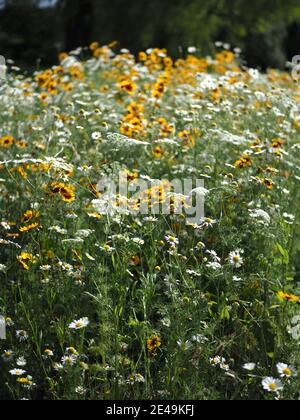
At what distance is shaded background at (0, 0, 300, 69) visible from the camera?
1427 centimetres

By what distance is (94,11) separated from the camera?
1458cm

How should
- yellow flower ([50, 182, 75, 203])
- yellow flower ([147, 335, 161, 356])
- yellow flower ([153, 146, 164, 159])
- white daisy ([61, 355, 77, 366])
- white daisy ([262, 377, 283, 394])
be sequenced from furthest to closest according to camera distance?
yellow flower ([153, 146, 164, 159])
yellow flower ([50, 182, 75, 203])
yellow flower ([147, 335, 161, 356])
white daisy ([61, 355, 77, 366])
white daisy ([262, 377, 283, 394])

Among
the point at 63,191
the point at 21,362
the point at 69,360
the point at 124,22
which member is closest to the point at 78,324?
the point at 69,360

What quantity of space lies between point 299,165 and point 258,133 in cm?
53

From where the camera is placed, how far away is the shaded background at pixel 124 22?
14.3 meters

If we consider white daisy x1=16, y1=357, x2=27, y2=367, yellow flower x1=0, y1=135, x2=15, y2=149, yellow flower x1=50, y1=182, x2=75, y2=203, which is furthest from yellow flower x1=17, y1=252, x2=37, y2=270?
yellow flower x1=0, y1=135, x2=15, y2=149

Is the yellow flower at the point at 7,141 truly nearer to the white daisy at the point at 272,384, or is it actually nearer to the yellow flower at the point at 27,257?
the yellow flower at the point at 27,257

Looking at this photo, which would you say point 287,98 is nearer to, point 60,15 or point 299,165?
point 299,165

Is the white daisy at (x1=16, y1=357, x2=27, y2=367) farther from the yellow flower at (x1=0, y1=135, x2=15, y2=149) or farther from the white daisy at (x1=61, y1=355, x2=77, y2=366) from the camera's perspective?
the yellow flower at (x1=0, y1=135, x2=15, y2=149)

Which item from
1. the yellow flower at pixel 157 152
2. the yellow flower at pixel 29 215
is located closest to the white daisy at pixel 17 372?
the yellow flower at pixel 29 215

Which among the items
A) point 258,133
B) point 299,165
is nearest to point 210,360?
point 299,165

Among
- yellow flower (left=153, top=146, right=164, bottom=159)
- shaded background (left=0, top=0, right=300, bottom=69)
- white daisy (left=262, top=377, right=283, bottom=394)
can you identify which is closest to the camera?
white daisy (left=262, top=377, right=283, bottom=394)

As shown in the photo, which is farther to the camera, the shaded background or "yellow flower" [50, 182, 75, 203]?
the shaded background
